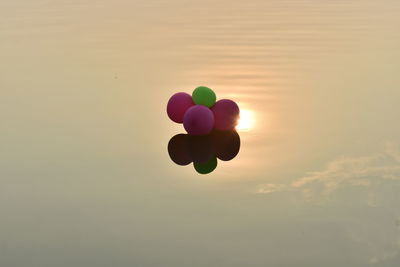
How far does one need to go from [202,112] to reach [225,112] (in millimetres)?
229

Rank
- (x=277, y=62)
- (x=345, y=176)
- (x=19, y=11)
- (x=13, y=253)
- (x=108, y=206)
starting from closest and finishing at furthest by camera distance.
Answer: (x=13, y=253) < (x=108, y=206) < (x=345, y=176) < (x=277, y=62) < (x=19, y=11)

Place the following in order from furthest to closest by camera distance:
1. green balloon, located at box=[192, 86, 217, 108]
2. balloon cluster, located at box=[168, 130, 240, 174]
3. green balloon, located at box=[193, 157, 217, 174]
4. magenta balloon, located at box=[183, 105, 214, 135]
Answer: green balloon, located at box=[192, 86, 217, 108] → magenta balloon, located at box=[183, 105, 214, 135] → balloon cluster, located at box=[168, 130, 240, 174] → green balloon, located at box=[193, 157, 217, 174]

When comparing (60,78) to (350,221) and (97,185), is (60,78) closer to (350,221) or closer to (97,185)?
(97,185)

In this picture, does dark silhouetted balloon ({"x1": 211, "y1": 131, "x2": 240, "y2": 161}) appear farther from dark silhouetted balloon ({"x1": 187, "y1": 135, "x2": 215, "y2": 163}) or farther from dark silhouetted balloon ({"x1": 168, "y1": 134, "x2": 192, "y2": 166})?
dark silhouetted balloon ({"x1": 168, "y1": 134, "x2": 192, "y2": 166})

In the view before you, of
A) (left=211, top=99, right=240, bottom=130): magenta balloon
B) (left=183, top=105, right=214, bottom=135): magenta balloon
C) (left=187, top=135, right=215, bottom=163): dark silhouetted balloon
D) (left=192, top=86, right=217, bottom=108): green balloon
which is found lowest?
(left=187, top=135, right=215, bottom=163): dark silhouetted balloon

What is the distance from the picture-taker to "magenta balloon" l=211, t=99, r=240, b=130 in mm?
6074

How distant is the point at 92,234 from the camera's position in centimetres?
478

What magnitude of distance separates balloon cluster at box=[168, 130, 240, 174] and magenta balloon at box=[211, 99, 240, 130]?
0.10 m

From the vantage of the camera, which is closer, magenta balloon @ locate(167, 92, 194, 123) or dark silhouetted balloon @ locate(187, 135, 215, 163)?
dark silhouetted balloon @ locate(187, 135, 215, 163)

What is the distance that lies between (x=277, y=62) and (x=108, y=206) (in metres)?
3.70

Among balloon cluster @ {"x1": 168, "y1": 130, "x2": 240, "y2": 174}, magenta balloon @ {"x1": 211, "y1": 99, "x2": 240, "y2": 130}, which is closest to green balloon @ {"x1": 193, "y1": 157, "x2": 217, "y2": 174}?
balloon cluster @ {"x1": 168, "y1": 130, "x2": 240, "y2": 174}

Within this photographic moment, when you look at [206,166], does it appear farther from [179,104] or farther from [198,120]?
[179,104]

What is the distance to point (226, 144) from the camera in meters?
6.03

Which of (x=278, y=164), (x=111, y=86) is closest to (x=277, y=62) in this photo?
(x=111, y=86)
